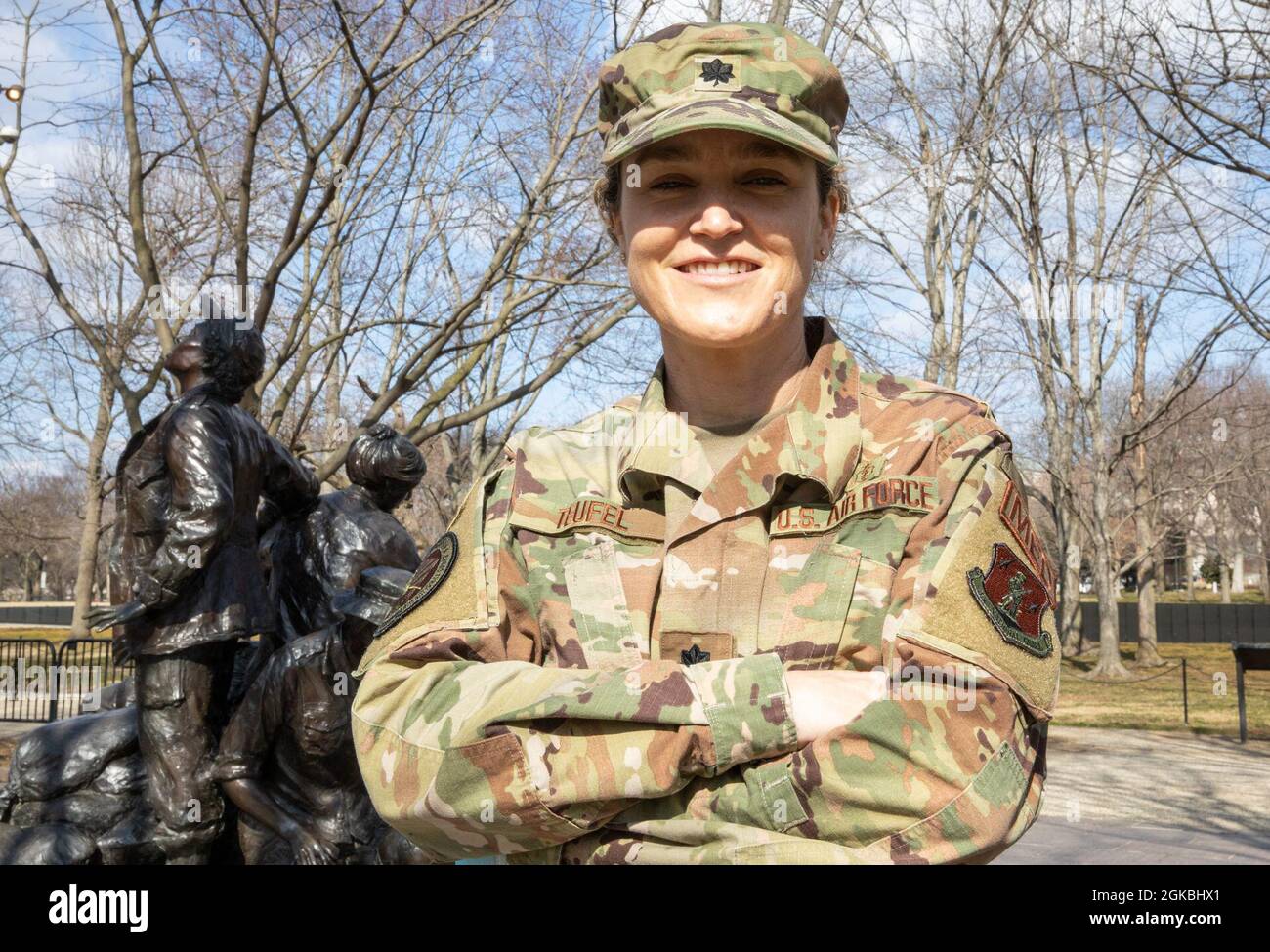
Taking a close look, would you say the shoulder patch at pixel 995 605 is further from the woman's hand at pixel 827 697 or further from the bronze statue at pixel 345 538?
the bronze statue at pixel 345 538

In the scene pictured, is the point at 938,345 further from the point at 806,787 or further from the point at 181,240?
the point at 806,787

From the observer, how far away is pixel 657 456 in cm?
199

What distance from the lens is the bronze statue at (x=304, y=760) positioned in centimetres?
549

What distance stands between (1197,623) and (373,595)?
34718 mm

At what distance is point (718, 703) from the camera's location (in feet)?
5.44

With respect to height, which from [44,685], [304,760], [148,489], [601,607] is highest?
[148,489]

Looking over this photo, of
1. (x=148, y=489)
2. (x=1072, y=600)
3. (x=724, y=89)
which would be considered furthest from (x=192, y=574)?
(x=1072, y=600)

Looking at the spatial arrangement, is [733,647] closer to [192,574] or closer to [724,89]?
[724,89]

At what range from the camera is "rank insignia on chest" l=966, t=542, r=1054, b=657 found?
1729 mm

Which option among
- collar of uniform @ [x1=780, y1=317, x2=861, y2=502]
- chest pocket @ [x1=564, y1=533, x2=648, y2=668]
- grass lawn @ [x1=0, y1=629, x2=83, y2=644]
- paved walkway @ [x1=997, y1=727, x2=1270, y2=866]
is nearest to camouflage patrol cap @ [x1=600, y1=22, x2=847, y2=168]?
collar of uniform @ [x1=780, y1=317, x2=861, y2=502]

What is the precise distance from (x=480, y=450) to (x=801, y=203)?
1795 centimetres

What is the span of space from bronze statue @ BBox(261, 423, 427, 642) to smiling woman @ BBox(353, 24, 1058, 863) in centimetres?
461

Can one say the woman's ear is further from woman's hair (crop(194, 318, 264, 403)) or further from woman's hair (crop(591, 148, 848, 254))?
woman's hair (crop(194, 318, 264, 403))
